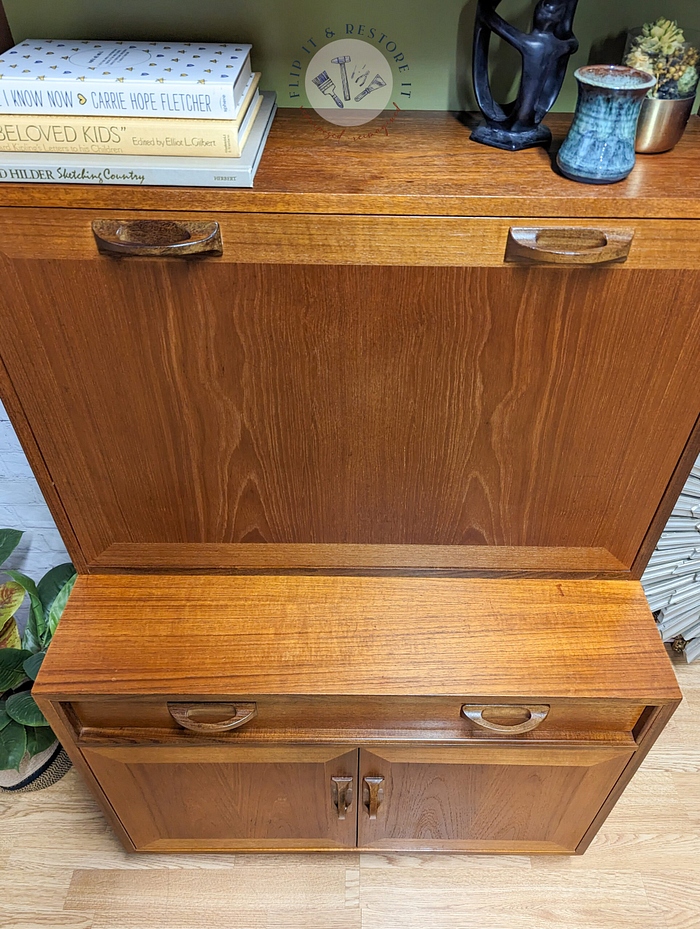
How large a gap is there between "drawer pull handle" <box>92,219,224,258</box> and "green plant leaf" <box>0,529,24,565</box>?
0.90 m

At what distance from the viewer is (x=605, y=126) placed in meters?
0.77

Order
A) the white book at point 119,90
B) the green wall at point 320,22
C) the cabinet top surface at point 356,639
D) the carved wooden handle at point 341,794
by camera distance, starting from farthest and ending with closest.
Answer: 1. the carved wooden handle at point 341,794
2. the cabinet top surface at point 356,639
3. the green wall at point 320,22
4. the white book at point 119,90

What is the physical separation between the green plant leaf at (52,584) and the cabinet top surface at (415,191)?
3.08 ft

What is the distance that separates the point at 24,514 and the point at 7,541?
0.18 meters

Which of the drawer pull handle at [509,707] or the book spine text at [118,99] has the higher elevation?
the book spine text at [118,99]

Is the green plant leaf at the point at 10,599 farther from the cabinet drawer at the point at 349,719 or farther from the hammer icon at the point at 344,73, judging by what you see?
the hammer icon at the point at 344,73

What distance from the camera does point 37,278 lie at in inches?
32.2

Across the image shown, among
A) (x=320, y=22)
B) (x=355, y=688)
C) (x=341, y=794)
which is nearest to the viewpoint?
(x=320, y=22)

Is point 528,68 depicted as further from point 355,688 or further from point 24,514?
point 24,514

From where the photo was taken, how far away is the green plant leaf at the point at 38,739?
1.48 m

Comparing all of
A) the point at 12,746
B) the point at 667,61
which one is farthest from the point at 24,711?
the point at 667,61

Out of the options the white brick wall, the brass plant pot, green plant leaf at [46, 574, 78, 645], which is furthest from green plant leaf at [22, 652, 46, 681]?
the brass plant pot

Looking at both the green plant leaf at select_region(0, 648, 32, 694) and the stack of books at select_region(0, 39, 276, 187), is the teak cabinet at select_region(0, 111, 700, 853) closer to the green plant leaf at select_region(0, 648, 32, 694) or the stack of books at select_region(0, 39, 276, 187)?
the stack of books at select_region(0, 39, 276, 187)

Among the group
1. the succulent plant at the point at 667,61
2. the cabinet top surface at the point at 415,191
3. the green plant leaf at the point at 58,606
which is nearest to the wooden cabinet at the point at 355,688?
the green plant leaf at the point at 58,606
